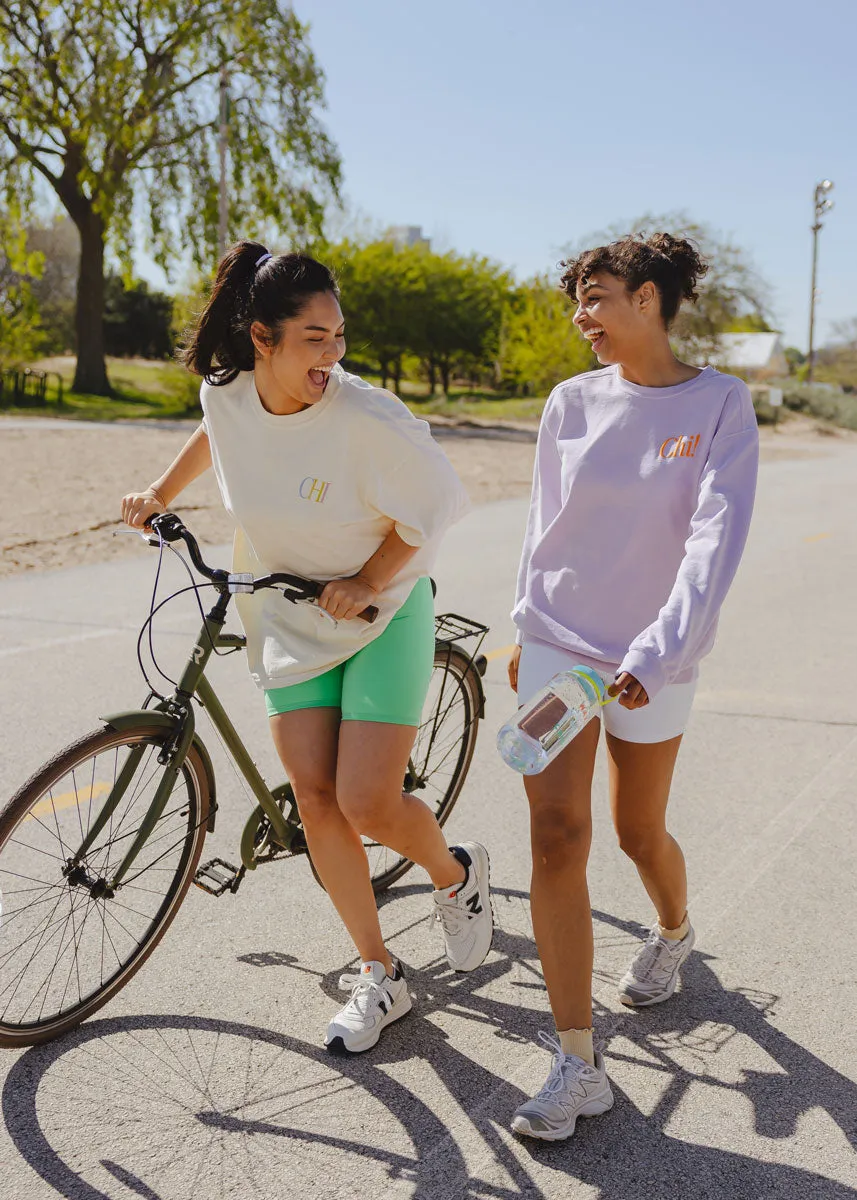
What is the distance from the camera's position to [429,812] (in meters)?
3.46

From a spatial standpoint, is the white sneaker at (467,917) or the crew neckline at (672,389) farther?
the white sneaker at (467,917)

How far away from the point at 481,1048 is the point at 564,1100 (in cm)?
45

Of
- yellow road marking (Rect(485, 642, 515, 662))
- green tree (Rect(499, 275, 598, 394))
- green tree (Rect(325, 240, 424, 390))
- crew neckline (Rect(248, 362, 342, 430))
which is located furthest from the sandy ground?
green tree (Rect(325, 240, 424, 390))

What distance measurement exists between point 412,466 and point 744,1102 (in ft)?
5.60

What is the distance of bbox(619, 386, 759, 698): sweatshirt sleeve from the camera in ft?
8.63

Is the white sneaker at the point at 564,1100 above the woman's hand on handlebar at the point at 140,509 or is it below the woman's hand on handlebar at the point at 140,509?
below

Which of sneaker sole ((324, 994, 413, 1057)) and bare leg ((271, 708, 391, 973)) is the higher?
bare leg ((271, 708, 391, 973))

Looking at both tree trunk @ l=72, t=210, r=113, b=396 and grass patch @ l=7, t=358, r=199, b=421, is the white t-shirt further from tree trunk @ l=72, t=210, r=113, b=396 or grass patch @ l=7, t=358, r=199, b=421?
tree trunk @ l=72, t=210, r=113, b=396

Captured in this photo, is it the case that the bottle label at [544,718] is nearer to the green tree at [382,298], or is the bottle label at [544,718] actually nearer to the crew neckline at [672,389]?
the crew neckline at [672,389]

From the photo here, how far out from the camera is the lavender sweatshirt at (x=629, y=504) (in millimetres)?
2896

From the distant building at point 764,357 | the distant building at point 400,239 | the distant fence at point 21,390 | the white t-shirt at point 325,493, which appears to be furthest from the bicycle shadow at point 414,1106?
the distant building at point 764,357

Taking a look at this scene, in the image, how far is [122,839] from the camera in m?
3.28

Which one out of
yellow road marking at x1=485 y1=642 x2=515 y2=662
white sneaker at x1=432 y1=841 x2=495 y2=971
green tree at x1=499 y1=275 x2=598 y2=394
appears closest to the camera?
white sneaker at x1=432 y1=841 x2=495 y2=971

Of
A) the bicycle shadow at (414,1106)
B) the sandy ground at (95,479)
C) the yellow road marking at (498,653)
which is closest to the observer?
the bicycle shadow at (414,1106)
